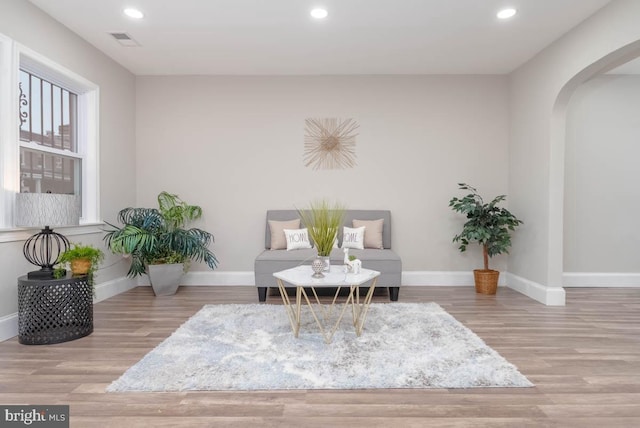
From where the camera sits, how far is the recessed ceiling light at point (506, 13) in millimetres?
3271

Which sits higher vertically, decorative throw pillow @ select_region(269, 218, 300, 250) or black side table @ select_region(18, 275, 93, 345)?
decorative throw pillow @ select_region(269, 218, 300, 250)

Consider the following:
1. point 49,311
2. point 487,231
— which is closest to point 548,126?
point 487,231

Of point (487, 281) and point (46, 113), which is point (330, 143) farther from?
point (46, 113)

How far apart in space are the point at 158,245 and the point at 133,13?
2.35 meters

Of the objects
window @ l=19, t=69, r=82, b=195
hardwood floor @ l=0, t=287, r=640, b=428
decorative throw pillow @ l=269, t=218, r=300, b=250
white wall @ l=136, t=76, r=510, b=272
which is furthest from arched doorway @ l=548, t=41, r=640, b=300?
window @ l=19, t=69, r=82, b=195

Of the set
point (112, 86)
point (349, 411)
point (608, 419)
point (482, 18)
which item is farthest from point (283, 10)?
point (608, 419)

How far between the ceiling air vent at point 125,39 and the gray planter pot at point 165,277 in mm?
2454

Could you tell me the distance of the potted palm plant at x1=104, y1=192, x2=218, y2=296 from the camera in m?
4.09

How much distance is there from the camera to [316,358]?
245 centimetres

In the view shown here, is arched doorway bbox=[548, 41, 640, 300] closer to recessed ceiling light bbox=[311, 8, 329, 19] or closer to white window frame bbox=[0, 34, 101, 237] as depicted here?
recessed ceiling light bbox=[311, 8, 329, 19]

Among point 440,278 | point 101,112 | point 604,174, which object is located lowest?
point 440,278

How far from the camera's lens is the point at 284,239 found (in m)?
4.61

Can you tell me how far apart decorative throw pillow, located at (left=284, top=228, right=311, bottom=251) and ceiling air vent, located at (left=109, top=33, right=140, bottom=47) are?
2.65 m

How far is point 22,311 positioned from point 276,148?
3.18m
